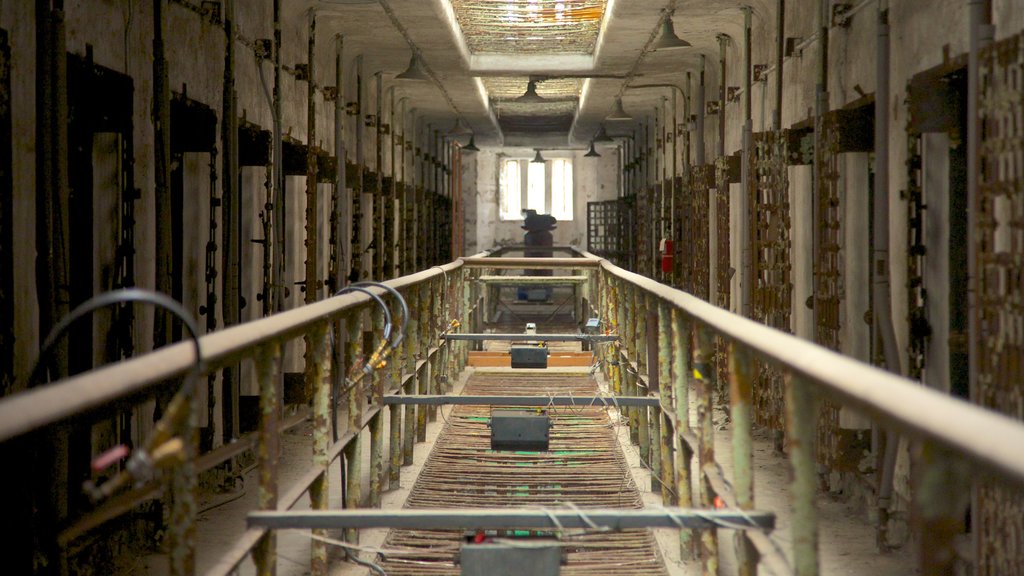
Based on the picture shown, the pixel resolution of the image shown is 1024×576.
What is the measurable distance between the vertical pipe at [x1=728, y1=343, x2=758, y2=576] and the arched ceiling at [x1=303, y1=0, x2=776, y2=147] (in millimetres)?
7345

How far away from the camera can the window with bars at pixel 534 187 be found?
93.9 feet

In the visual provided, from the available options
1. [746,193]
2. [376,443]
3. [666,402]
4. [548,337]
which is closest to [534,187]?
[746,193]

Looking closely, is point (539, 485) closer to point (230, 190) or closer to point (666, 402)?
point (666, 402)

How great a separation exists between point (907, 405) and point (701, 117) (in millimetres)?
12183

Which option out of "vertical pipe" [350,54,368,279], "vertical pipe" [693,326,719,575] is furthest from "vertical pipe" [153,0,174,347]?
"vertical pipe" [350,54,368,279]

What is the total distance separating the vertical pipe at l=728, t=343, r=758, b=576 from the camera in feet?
9.52

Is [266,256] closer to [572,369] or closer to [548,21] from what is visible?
[572,369]

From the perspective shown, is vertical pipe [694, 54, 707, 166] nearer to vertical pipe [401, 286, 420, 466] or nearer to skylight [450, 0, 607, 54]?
skylight [450, 0, 607, 54]

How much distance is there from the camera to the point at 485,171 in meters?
28.4

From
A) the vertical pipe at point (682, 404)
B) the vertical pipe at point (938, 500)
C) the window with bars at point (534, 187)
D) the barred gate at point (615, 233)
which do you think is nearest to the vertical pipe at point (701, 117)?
the barred gate at point (615, 233)

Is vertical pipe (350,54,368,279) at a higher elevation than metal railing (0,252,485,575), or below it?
higher

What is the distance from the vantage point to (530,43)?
1449cm

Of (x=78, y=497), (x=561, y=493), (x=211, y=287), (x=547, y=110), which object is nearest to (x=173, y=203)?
(x=211, y=287)

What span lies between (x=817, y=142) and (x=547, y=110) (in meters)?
15.2
